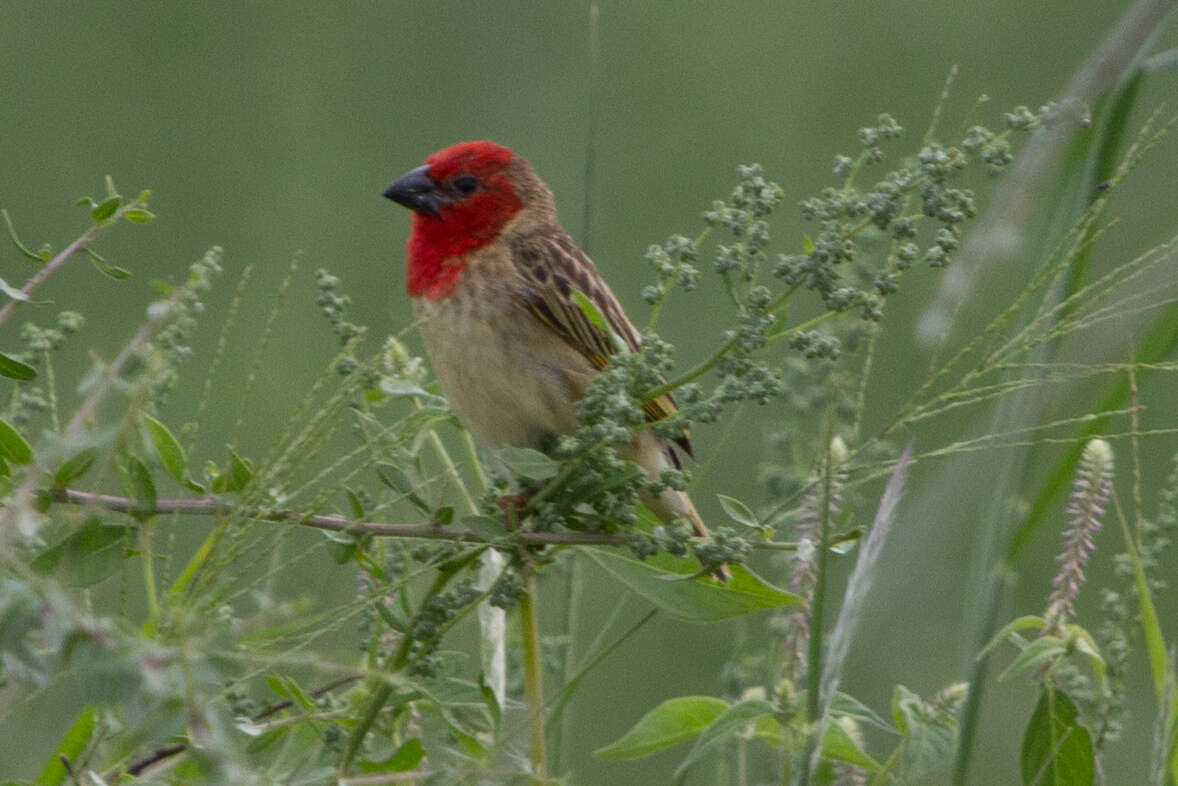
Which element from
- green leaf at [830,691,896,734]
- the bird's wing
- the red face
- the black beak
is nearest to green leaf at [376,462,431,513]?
green leaf at [830,691,896,734]

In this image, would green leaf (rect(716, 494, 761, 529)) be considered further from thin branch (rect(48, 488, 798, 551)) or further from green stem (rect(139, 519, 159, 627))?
green stem (rect(139, 519, 159, 627))

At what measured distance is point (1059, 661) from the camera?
70.4 inches

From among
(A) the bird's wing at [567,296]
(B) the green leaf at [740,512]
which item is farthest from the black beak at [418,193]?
(B) the green leaf at [740,512]

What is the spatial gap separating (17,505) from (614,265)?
16.5 ft

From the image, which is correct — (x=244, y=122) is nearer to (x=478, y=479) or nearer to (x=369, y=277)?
(x=369, y=277)

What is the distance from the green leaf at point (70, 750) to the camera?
5.58 feet

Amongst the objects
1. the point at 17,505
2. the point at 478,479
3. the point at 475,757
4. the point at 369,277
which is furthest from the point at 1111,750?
the point at 17,505

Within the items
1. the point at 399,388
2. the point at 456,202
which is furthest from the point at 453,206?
the point at 399,388

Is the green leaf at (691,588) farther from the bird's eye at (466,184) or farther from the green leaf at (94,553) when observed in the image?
the bird's eye at (466,184)

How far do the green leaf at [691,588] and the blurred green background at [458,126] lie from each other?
286cm

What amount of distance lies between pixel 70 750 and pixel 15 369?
35 centimetres

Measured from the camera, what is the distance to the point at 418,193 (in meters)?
3.23

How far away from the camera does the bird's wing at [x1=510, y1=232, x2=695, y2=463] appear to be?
2885 mm

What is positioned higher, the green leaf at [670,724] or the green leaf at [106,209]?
the green leaf at [106,209]
